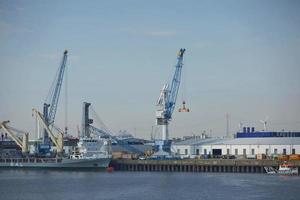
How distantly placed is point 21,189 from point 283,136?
58866mm

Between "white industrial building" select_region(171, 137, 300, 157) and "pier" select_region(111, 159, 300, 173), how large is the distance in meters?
11.4

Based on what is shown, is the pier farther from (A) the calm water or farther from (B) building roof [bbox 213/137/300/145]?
(B) building roof [bbox 213/137/300/145]

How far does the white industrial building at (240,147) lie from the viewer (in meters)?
115

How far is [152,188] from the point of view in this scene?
3019 inches

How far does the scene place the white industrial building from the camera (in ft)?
378

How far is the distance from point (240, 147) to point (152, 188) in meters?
46.2

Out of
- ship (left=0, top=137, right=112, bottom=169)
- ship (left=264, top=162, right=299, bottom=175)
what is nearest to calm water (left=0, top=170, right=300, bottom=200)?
ship (left=264, top=162, right=299, bottom=175)

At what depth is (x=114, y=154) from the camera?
417 feet

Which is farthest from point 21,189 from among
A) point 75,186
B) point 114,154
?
point 114,154

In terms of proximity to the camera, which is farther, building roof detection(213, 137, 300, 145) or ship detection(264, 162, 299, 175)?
building roof detection(213, 137, 300, 145)

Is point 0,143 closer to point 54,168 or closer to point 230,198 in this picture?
→ point 54,168

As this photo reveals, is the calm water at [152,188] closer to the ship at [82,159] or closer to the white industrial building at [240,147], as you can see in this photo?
the ship at [82,159]

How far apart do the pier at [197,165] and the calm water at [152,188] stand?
11942mm

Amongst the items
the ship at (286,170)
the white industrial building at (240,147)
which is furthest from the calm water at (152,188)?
the white industrial building at (240,147)
